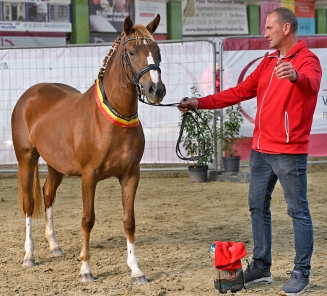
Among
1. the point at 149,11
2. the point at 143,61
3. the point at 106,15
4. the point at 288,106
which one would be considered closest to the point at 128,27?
the point at 143,61

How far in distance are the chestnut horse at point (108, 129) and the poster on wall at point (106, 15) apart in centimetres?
1444

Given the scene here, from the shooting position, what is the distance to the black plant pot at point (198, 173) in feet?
34.6

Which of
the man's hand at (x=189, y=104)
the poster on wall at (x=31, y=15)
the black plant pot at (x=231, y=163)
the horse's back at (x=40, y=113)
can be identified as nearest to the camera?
the man's hand at (x=189, y=104)

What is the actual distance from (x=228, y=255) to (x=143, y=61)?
1673mm

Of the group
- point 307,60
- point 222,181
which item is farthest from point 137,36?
point 222,181

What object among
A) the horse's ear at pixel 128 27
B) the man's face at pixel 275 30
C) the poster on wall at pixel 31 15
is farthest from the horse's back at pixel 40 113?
the poster on wall at pixel 31 15

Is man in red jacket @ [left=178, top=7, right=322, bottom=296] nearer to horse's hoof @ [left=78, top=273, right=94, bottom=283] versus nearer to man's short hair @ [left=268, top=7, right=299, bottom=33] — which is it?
man's short hair @ [left=268, top=7, right=299, bottom=33]

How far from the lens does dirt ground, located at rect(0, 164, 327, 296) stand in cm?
511

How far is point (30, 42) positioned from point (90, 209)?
13.7 meters

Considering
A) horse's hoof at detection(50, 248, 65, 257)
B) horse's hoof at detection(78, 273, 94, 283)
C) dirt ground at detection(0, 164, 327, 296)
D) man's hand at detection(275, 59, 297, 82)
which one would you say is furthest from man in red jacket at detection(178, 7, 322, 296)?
horse's hoof at detection(50, 248, 65, 257)

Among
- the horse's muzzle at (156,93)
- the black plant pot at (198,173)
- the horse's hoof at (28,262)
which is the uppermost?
the horse's muzzle at (156,93)

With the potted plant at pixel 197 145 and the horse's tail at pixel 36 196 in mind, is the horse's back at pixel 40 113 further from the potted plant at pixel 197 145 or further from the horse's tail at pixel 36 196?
the potted plant at pixel 197 145

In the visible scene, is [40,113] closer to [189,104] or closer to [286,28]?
[189,104]

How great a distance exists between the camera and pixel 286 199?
4699 mm
